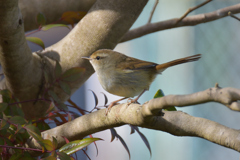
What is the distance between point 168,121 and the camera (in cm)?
76

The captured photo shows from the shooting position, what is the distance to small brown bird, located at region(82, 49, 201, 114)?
48.7 inches

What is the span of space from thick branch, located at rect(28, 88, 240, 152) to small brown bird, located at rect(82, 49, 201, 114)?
0.32 metres

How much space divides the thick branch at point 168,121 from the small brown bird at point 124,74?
0.32 metres

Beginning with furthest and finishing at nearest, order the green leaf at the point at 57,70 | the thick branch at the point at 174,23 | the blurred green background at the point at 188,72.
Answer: the blurred green background at the point at 188,72, the thick branch at the point at 174,23, the green leaf at the point at 57,70

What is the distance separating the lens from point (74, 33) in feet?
4.30

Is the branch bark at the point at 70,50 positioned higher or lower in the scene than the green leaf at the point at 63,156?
higher

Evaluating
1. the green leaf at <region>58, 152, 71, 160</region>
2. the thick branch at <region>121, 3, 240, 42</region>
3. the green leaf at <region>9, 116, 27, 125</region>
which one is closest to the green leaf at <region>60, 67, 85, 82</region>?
the green leaf at <region>9, 116, 27, 125</region>

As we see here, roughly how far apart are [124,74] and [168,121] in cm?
53

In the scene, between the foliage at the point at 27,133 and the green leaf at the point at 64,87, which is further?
the green leaf at the point at 64,87

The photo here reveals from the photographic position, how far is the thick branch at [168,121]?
52cm

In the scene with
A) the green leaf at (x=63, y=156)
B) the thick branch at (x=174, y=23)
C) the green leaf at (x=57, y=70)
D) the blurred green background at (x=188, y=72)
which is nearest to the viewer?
the green leaf at (x=63, y=156)

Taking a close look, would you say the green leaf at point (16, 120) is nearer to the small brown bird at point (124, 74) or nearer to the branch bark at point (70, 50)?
the branch bark at point (70, 50)

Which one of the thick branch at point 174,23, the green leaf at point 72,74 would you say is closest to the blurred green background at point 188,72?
the thick branch at point 174,23

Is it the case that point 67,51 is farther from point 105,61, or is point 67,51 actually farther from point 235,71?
point 235,71
